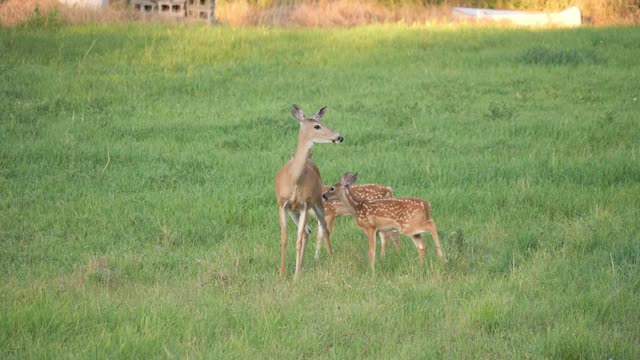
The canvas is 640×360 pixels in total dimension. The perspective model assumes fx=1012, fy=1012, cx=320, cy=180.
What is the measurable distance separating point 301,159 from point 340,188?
1.93 ft

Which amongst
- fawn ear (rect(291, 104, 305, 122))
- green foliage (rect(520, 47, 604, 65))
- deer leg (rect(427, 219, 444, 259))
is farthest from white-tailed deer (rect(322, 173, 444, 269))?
green foliage (rect(520, 47, 604, 65))

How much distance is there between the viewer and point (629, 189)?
10352 millimetres

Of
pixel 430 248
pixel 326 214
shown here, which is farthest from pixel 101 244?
pixel 430 248

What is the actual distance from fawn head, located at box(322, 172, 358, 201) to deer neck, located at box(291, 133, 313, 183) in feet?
1.57

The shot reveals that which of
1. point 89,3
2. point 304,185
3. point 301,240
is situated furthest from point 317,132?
point 89,3

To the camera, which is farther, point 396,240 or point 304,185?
point 396,240

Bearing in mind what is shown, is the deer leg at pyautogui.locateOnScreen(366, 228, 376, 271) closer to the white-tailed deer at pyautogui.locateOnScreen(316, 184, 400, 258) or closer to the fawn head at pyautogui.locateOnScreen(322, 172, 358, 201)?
the white-tailed deer at pyautogui.locateOnScreen(316, 184, 400, 258)

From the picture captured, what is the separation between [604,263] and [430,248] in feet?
5.33

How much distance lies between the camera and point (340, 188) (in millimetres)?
8969

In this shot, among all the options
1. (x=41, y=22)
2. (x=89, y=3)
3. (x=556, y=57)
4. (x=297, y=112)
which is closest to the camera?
(x=297, y=112)

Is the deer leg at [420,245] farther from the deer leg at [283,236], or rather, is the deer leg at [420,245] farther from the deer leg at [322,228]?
the deer leg at [283,236]

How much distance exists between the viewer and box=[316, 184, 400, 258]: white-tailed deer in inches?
350

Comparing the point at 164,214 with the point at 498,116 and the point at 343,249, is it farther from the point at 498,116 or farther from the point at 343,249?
the point at 498,116

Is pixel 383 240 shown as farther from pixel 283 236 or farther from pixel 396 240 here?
pixel 283 236
